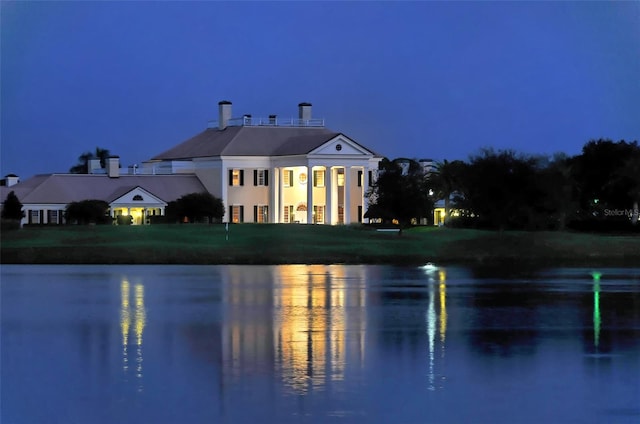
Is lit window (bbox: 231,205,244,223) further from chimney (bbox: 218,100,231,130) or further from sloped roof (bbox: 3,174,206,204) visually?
chimney (bbox: 218,100,231,130)

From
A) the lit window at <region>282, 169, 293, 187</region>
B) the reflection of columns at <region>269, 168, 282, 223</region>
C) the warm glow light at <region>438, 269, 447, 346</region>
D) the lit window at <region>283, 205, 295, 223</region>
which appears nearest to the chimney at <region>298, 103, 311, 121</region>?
the lit window at <region>282, 169, 293, 187</region>

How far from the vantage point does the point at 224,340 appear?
998 inches

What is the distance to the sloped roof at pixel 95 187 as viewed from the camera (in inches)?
3905

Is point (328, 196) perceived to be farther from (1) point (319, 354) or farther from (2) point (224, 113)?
(1) point (319, 354)

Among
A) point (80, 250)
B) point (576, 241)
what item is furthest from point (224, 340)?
point (576, 241)

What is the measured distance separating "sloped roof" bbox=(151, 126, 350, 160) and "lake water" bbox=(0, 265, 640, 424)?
64695 millimetres

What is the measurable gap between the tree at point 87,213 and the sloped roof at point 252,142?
17.4m

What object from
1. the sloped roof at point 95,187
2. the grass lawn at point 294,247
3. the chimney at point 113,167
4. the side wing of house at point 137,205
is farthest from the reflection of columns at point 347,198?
the grass lawn at point 294,247

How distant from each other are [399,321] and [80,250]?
3503 centimetres

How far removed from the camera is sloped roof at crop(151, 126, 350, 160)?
10575 centimetres

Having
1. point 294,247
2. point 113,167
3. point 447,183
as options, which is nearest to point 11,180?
point 113,167

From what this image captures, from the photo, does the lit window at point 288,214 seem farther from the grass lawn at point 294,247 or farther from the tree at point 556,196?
the grass lawn at point 294,247

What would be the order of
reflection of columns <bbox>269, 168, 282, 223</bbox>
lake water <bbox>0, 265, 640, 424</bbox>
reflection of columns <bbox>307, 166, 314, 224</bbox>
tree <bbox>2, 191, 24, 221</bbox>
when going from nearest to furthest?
lake water <bbox>0, 265, 640, 424</bbox> → tree <bbox>2, 191, 24, 221</bbox> → reflection of columns <bbox>307, 166, 314, 224</bbox> → reflection of columns <bbox>269, 168, 282, 223</bbox>

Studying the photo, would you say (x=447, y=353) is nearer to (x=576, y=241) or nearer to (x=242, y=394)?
(x=242, y=394)
